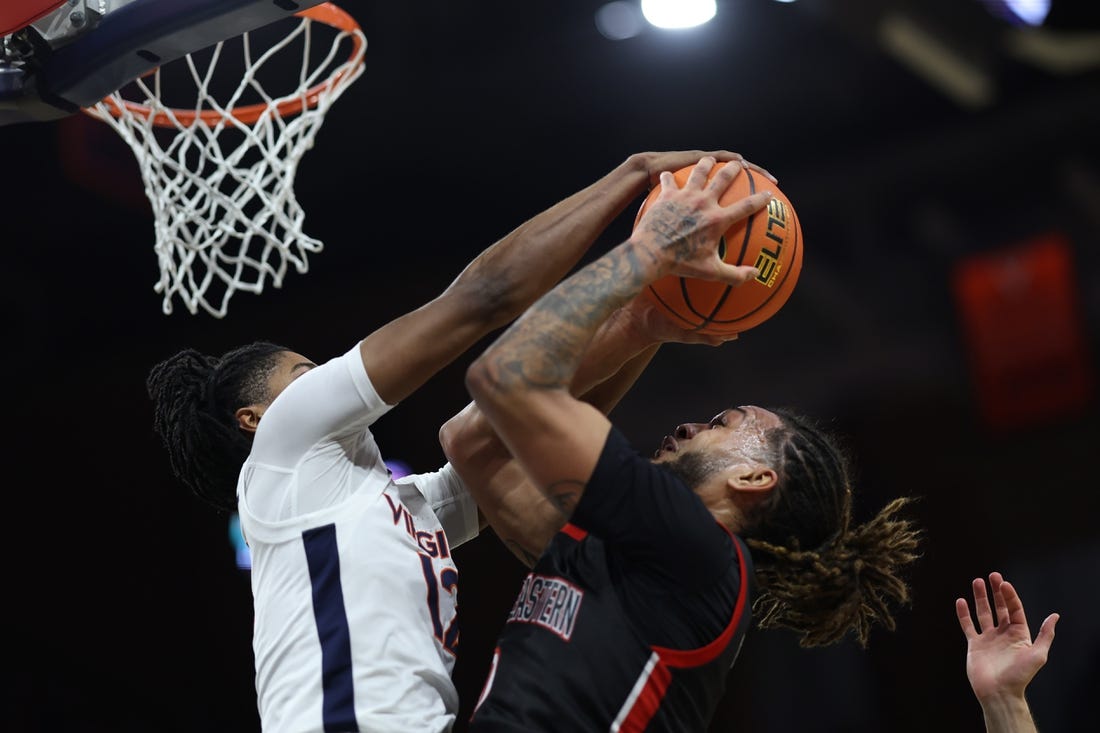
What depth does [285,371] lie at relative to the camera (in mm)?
2619

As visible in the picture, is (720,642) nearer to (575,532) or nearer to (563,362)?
(575,532)

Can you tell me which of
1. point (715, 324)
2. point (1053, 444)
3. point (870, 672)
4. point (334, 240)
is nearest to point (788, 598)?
point (715, 324)

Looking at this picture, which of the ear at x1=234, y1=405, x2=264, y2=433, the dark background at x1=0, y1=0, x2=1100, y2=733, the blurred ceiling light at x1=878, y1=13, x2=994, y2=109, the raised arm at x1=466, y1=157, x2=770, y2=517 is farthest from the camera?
the blurred ceiling light at x1=878, y1=13, x2=994, y2=109

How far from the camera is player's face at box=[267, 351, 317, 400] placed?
259 cm

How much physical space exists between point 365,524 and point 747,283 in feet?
2.90

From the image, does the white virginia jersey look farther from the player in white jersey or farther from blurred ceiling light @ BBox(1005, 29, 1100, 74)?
blurred ceiling light @ BBox(1005, 29, 1100, 74)

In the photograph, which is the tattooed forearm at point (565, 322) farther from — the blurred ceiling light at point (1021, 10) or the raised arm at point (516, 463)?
the blurred ceiling light at point (1021, 10)

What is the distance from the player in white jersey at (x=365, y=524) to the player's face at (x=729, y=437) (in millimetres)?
441

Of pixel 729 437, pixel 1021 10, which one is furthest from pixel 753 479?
pixel 1021 10

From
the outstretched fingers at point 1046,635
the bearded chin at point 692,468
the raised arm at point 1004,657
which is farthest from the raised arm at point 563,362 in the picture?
the outstretched fingers at point 1046,635

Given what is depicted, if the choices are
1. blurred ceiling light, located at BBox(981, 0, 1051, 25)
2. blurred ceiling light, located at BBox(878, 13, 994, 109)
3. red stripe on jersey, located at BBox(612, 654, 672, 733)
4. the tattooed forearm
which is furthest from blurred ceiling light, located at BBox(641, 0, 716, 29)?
red stripe on jersey, located at BBox(612, 654, 672, 733)

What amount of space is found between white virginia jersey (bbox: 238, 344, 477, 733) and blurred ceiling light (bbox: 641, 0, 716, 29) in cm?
414

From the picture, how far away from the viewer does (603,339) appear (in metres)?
2.67

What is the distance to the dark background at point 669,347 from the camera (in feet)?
18.5
